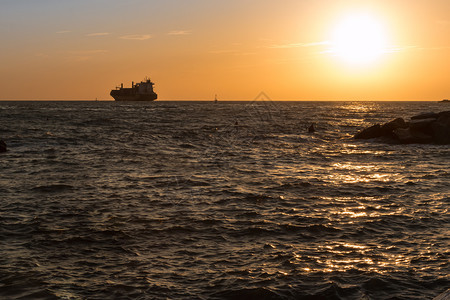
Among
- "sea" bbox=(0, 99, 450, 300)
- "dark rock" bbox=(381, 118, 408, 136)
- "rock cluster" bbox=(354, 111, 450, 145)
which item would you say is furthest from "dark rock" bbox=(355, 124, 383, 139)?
"sea" bbox=(0, 99, 450, 300)

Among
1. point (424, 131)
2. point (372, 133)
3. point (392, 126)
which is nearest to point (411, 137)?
point (424, 131)

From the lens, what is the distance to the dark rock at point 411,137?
1468 inches

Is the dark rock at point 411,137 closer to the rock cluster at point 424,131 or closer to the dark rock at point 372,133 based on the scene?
the rock cluster at point 424,131

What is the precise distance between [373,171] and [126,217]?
50.4 feet

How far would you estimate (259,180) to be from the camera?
20844mm

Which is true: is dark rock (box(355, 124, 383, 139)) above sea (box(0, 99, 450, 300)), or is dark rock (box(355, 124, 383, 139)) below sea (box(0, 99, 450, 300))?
above

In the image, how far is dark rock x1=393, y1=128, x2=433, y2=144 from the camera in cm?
3728

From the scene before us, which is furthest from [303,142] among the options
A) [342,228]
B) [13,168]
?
[342,228]

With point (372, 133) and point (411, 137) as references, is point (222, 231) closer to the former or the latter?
point (411, 137)

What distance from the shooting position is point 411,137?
37.6 meters

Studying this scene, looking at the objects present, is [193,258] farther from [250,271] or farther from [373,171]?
[373,171]

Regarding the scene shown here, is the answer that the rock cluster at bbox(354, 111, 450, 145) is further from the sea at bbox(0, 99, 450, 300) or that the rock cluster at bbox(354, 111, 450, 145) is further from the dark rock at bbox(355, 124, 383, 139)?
the sea at bbox(0, 99, 450, 300)

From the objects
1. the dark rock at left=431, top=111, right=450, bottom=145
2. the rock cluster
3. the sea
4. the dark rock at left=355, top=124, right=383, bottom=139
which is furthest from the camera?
the dark rock at left=355, top=124, right=383, bottom=139

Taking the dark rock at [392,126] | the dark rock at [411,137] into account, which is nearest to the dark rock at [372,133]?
the dark rock at [392,126]
